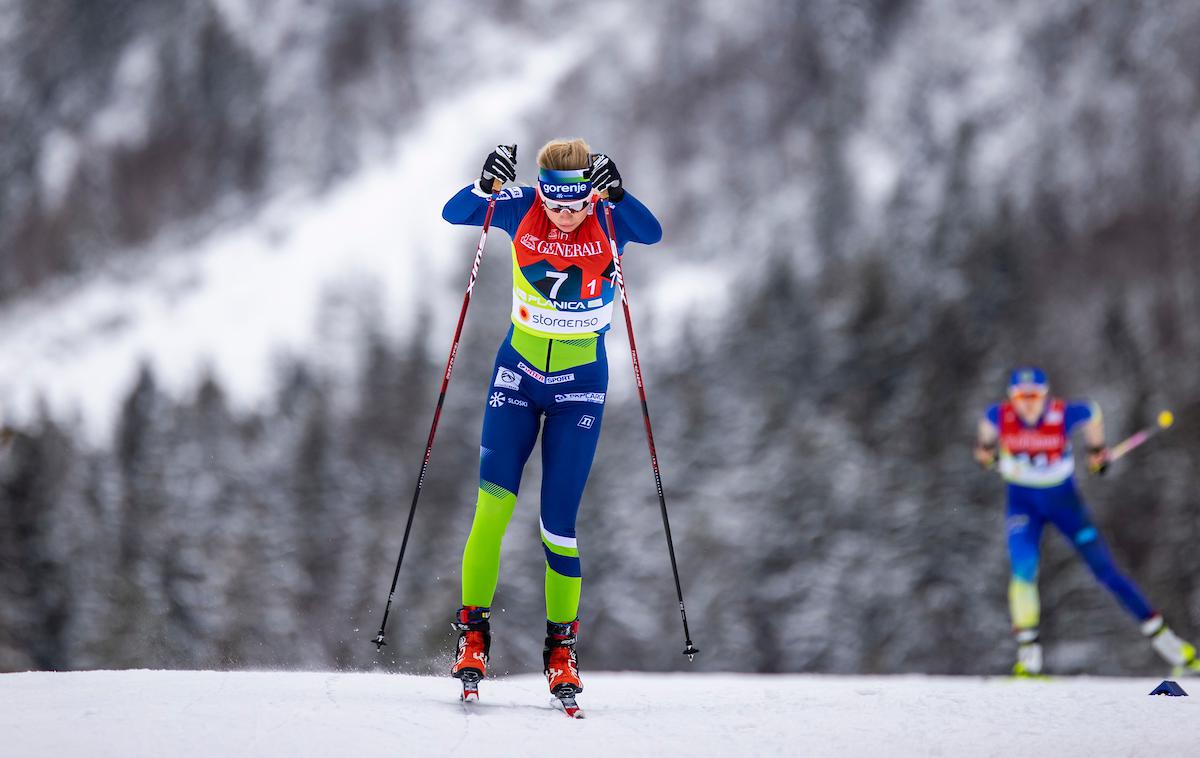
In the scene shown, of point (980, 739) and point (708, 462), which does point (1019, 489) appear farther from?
point (708, 462)

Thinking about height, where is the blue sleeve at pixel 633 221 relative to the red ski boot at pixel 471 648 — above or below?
above

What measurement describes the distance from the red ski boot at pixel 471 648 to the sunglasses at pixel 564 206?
212 centimetres

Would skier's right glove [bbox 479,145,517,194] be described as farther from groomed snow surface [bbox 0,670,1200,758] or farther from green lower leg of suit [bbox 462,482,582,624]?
groomed snow surface [bbox 0,670,1200,758]

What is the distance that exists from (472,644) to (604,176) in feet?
8.27

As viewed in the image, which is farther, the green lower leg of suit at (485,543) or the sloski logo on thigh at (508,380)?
the sloski logo on thigh at (508,380)

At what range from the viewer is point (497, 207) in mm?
6445

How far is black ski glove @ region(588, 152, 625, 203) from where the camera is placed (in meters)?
6.18

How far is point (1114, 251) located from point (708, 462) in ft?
197

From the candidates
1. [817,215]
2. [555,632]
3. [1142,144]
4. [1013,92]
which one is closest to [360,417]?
[817,215]

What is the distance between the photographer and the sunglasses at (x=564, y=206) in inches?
246

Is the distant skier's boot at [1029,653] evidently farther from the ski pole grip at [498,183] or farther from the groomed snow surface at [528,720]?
the ski pole grip at [498,183]

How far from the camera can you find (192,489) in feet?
147

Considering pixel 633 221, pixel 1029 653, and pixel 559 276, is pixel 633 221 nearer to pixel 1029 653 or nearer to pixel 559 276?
pixel 559 276

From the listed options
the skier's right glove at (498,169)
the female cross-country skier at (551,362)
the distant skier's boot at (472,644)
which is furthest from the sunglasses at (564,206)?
the distant skier's boot at (472,644)
